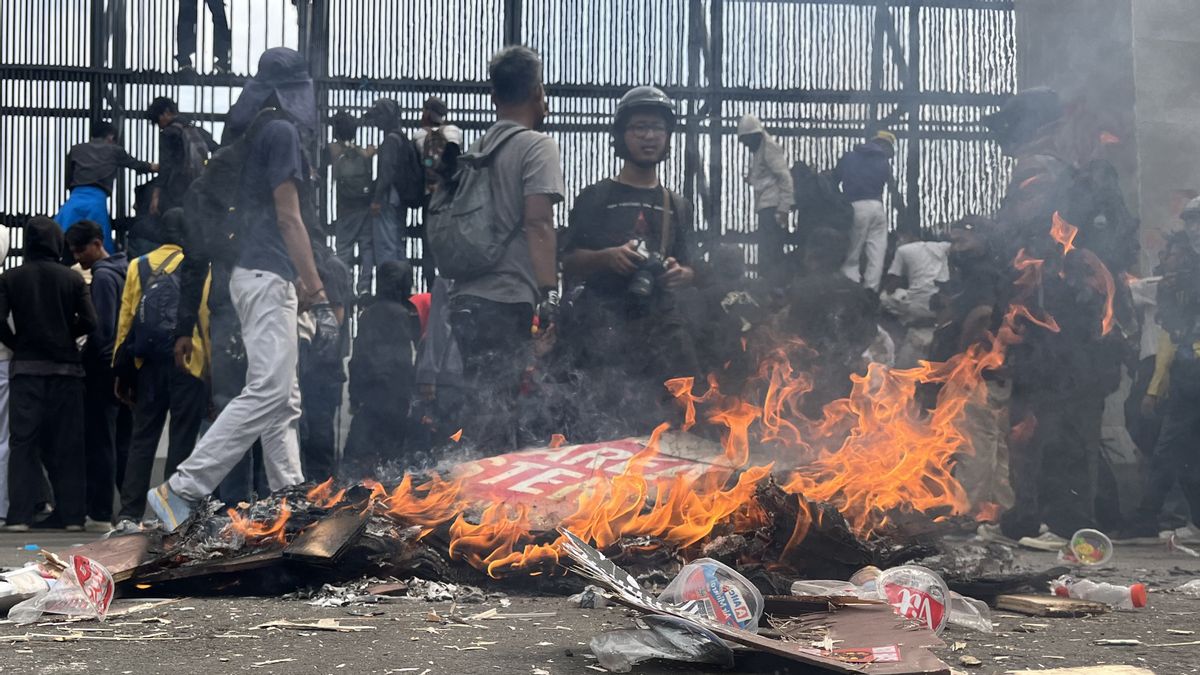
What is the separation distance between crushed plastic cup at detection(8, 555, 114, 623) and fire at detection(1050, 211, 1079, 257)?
5.40m

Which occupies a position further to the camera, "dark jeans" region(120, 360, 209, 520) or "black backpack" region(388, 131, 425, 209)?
"black backpack" region(388, 131, 425, 209)

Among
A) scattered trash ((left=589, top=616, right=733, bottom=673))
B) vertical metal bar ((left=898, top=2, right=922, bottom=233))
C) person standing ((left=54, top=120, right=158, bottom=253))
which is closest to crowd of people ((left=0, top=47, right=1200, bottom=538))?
person standing ((left=54, top=120, right=158, bottom=253))

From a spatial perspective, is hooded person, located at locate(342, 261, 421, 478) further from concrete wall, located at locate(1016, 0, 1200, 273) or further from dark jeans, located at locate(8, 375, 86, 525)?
concrete wall, located at locate(1016, 0, 1200, 273)

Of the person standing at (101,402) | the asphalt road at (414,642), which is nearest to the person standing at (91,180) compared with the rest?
the person standing at (101,402)

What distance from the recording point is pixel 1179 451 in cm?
868

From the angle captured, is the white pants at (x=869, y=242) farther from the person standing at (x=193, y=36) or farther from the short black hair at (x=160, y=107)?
the short black hair at (x=160, y=107)

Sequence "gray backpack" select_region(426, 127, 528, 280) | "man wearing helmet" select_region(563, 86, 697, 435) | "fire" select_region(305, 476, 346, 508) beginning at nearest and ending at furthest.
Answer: "fire" select_region(305, 476, 346, 508) < "gray backpack" select_region(426, 127, 528, 280) < "man wearing helmet" select_region(563, 86, 697, 435)

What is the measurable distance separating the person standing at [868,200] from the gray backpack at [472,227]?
4.05 metres

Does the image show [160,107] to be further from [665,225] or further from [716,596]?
[716,596]

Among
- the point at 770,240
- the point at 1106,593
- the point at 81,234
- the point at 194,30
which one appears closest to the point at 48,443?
the point at 81,234

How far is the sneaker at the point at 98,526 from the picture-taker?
9.22m

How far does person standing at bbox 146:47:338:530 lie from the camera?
263 inches

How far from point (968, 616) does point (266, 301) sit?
3.77 meters

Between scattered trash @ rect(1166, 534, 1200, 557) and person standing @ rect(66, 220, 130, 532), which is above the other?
person standing @ rect(66, 220, 130, 532)
